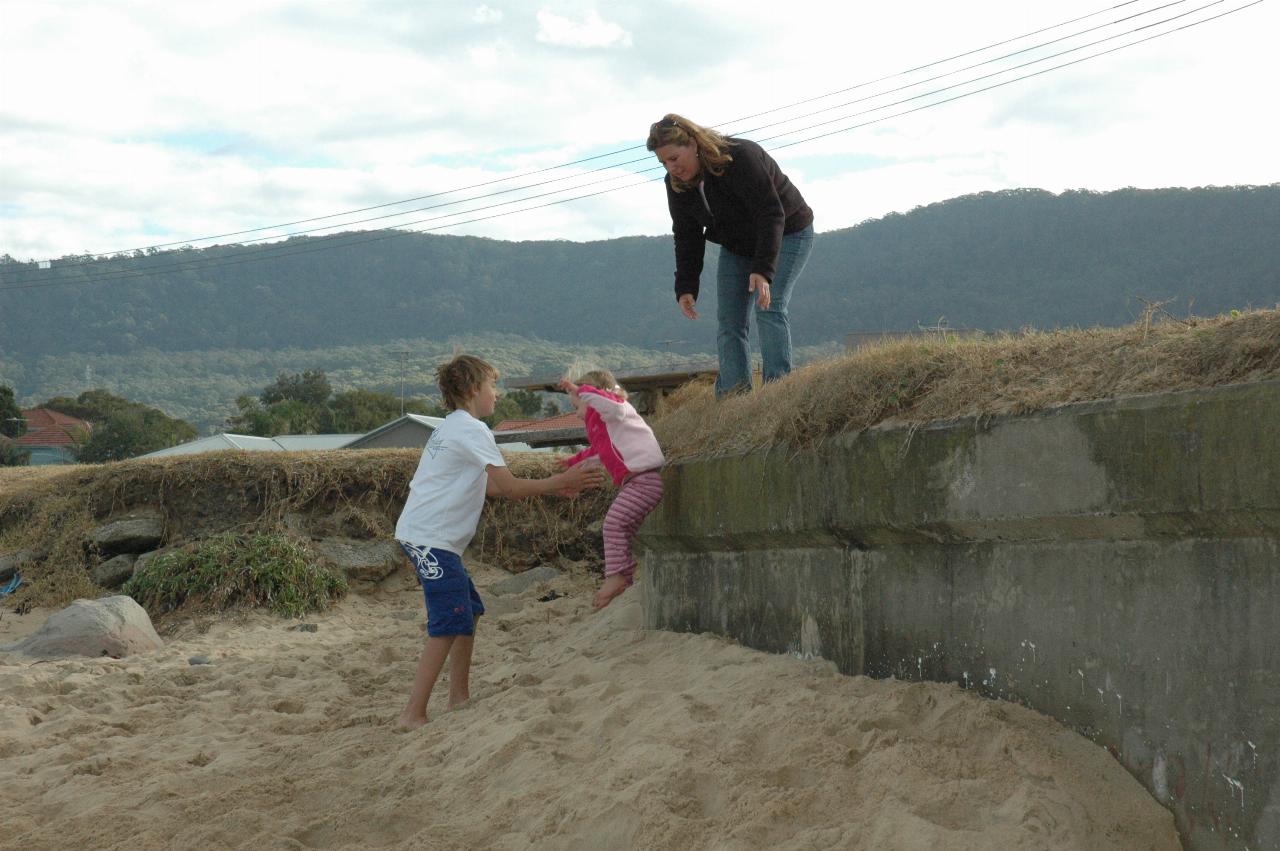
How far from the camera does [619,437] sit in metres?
5.23

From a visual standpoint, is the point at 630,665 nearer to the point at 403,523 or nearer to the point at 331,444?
the point at 403,523

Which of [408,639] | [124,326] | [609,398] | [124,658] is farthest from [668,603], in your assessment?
[124,326]

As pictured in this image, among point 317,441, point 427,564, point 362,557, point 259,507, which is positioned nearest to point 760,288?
point 427,564

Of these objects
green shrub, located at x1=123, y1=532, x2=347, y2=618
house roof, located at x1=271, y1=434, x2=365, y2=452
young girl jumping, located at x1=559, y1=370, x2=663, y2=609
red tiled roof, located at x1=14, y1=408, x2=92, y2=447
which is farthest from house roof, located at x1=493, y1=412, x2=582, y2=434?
red tiled roof, located at x1=14, y1=408, x2=92, y2=447

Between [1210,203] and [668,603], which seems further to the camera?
[1210,203]

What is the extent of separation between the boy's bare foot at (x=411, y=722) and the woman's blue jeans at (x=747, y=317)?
2.09m

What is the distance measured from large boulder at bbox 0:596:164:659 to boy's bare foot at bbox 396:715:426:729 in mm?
3259

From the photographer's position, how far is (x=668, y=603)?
202 inches

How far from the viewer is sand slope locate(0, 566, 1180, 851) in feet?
9.52

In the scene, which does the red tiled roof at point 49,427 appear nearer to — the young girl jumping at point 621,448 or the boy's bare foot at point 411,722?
the young girl jumping at point 621,448

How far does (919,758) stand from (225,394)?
12002 centimetres

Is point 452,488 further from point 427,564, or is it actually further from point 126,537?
point 126,537

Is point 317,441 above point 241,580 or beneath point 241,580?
beneath

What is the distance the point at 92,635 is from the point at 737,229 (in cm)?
485
